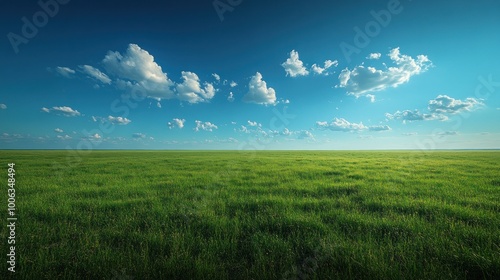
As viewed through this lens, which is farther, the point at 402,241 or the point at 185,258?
the point at 402,241

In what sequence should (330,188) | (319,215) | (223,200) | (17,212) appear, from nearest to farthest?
(319,215)
(17,212)
(223,200)
(330,188)

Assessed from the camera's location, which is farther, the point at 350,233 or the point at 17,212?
the point at 17,212

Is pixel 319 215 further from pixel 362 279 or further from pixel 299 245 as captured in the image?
pixel 362 279

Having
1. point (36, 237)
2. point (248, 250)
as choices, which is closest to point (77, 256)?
point (36, 237)

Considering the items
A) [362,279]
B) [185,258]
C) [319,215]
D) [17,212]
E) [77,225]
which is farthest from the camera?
[17,212]

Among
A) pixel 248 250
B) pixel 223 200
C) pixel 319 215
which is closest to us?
pixel 248 250

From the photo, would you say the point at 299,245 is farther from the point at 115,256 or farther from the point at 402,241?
the point at 115,256

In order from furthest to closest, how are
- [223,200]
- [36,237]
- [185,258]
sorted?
[223,200]
[36,237]
[185,258]

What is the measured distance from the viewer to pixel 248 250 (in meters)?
4.22

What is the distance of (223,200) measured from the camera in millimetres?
7633

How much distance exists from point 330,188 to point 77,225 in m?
9.36

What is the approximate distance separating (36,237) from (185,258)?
3.79 metres

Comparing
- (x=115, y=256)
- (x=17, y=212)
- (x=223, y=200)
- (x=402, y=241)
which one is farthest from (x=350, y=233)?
(x=17, y=212)

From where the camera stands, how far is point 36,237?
15.0 ft
